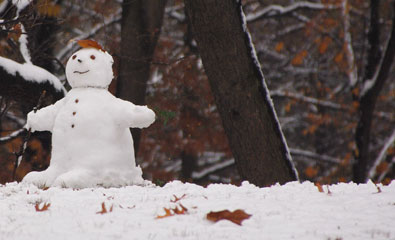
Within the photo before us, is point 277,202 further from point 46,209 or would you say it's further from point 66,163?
point 66,163

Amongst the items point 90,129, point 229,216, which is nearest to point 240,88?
point 90,129

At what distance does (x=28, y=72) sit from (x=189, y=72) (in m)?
5.02

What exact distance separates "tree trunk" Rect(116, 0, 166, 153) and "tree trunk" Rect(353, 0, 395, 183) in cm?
377

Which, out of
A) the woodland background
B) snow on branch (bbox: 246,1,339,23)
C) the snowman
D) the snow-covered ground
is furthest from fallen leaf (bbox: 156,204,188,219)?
snow on branch (bbox: 246,1,339,23)

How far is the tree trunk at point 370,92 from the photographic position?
842 centimetres

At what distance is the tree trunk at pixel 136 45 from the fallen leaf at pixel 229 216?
5.71 m

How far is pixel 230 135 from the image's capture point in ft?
18.7

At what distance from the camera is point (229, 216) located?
111 inches

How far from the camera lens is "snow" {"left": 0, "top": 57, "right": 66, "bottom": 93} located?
681cm

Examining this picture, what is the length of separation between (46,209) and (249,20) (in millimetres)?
8823

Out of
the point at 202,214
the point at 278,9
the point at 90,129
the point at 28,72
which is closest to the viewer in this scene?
the point at 202,214

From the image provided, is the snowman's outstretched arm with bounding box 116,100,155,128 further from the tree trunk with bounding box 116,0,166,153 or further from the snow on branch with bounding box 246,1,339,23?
the snow on branch with bounding box 246,1,339,23

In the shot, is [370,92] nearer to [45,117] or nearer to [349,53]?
[349,53]

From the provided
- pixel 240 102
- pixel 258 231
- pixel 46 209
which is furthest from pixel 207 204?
pixel 240 102
